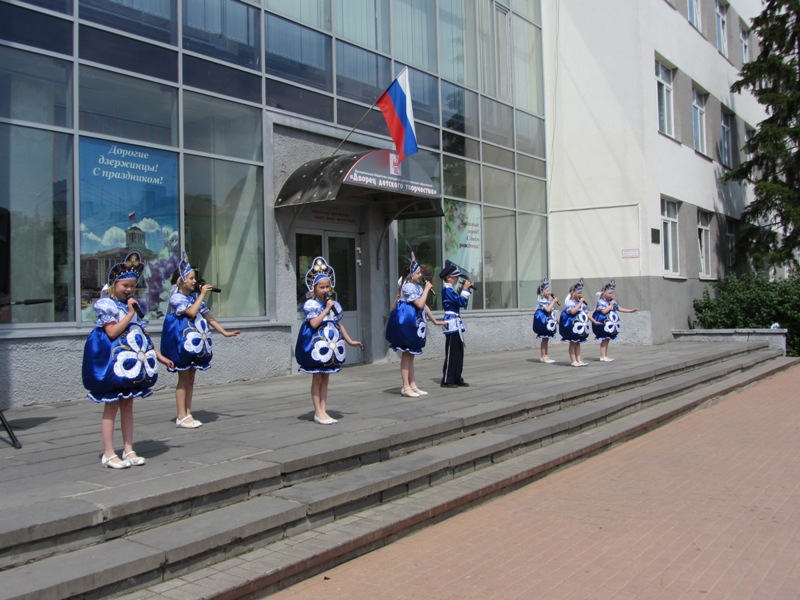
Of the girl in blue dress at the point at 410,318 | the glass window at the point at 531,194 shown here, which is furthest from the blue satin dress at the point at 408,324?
the glass window at the point at 531,194

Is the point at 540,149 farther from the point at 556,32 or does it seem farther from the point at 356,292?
the point at 356,292

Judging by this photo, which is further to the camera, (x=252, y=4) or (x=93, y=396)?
(x=252, y=4)

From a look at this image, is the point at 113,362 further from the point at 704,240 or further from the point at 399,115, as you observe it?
the point at 704,240

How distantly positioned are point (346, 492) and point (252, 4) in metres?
9.73

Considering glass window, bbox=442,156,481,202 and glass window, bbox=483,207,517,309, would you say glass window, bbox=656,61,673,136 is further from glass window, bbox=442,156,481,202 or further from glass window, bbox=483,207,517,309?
glass window, bbox=442,156,481,202

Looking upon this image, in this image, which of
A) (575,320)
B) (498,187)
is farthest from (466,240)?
(575,320)

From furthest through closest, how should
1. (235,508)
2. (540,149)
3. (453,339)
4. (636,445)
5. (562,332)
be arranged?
1. (540,149)
2. (562,332)
3. (453,339)
4. (636,445)
5. (235,508)

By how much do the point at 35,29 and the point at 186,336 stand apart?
17.0 feet

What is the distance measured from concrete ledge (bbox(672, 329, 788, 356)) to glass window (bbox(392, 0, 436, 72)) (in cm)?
1085

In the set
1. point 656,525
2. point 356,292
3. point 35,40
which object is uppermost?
point 35,40

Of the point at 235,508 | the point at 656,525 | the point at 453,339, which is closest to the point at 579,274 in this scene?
the point at 453,339

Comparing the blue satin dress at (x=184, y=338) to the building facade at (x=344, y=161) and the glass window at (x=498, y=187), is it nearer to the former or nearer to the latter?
the building facade at (x=344, y=161)

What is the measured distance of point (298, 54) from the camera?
13.6m

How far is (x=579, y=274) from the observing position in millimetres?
21719
